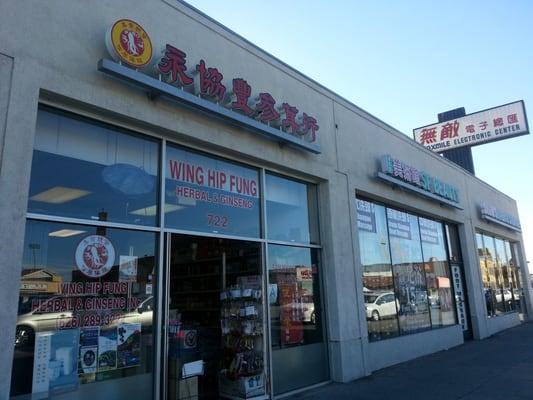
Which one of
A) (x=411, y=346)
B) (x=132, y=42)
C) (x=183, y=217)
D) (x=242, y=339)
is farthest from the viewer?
(x=411, y=346)

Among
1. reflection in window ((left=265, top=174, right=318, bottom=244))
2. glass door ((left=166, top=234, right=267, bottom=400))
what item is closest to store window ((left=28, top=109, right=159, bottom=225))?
glass door ((left=166, top=234, right=267, bottom=400))

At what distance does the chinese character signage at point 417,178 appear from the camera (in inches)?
440

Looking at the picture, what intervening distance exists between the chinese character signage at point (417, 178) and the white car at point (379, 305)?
2902 mm

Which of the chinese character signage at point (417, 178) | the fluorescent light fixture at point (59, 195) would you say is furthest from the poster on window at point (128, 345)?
the chinese character signage at point (417, 178)

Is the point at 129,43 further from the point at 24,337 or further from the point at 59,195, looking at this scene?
the point at 24,337

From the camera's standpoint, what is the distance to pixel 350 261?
9.34 meters

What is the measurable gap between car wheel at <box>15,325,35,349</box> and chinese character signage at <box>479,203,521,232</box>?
623 inches

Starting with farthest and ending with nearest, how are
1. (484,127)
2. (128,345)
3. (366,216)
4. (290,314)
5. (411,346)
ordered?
(484,127) < (411,346) < (366,216) < (290,314) < (128,345)

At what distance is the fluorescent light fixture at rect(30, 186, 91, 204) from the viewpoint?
5.16 m

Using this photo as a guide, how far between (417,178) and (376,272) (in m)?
3.27

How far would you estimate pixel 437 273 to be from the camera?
13.9m

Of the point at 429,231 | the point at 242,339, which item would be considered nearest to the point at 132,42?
the point at 242,339

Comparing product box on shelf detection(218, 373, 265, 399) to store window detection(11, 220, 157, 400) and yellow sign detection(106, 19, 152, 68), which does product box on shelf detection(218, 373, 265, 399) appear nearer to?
store window detection(11, 220, 157, 400)

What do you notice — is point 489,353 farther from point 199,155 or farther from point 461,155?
point 461,155
